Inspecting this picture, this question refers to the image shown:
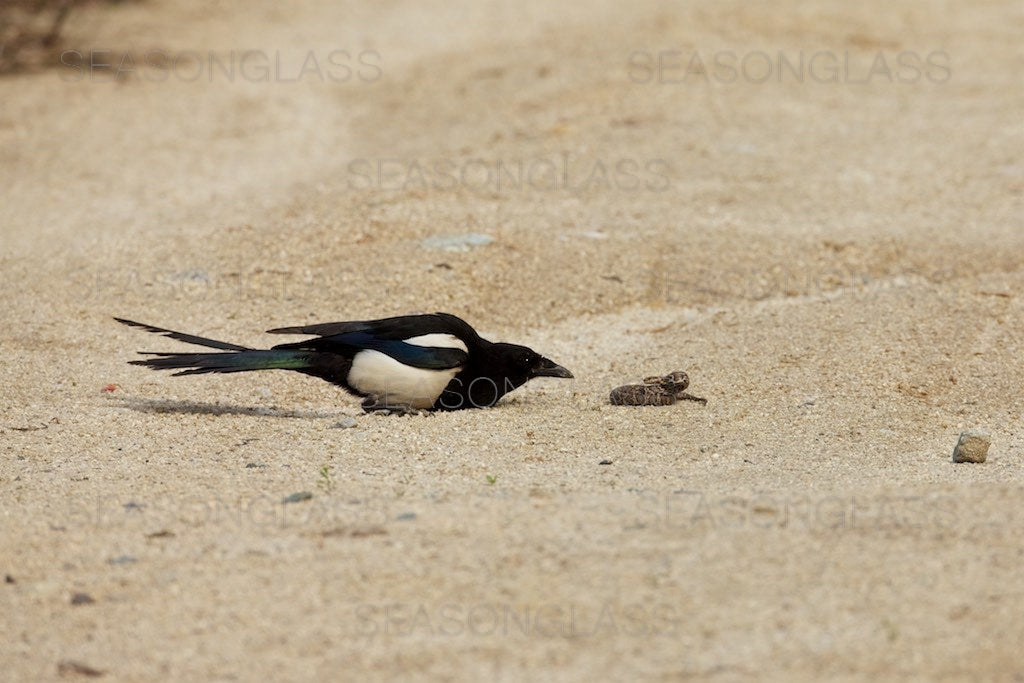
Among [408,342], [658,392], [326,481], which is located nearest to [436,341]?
[408,342]

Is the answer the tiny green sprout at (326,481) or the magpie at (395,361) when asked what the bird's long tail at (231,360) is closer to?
the magpie at (395,361)

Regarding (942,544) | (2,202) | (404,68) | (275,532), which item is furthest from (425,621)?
(404,68)

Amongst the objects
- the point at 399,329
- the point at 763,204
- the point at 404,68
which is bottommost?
the point at 399,329

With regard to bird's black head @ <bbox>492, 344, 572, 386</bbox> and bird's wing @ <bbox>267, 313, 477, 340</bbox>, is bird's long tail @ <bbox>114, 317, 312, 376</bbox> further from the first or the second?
bird's black head @ <bbox>492, 344, 572, 386</bbox>

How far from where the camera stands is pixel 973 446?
4.77m

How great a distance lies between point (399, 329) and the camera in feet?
18.2

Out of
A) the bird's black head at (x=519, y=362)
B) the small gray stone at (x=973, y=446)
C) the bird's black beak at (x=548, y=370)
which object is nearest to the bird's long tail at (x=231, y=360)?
the bird's black head at (x=519, y=362)

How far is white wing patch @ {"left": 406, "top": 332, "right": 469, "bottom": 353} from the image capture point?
5531mm

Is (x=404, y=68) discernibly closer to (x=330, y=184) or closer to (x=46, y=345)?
(x=330, y=184)

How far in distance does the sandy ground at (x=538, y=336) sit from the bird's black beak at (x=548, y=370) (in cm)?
13

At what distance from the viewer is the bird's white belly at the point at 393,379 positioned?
214 inches

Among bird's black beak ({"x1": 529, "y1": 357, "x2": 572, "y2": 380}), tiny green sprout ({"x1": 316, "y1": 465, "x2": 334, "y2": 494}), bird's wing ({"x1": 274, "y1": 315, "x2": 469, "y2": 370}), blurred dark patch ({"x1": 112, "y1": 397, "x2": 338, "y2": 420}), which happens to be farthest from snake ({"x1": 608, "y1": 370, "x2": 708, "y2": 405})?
tiny green sprout ({"x1": 316, "y1": 465, "x2": 334, "y2": 494})

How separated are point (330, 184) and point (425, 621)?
551cm

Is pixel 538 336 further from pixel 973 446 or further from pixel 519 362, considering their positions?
pixel 973 446
